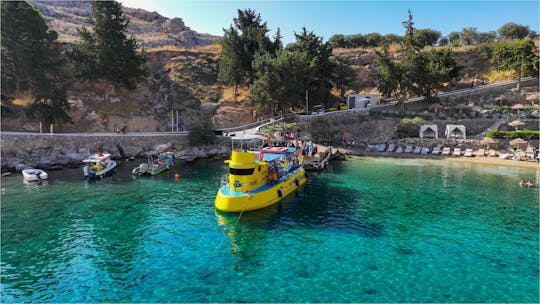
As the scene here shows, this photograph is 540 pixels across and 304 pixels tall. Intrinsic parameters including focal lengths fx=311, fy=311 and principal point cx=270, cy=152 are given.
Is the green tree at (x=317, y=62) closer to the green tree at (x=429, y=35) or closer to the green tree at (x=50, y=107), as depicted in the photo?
the green tree at (x=50, y=107)

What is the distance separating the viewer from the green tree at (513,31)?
10831 centimetres

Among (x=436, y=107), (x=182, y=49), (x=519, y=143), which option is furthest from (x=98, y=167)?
(x=436, y=107)

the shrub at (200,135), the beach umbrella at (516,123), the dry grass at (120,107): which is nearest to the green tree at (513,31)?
the beach umbrella at (516,123)

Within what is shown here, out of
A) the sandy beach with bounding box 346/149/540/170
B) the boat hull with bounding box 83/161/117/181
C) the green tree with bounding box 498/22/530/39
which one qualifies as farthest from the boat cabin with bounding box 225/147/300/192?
the green tree with bounding box 498/22/530/39

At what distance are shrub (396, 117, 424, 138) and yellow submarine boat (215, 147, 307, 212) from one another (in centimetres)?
3613

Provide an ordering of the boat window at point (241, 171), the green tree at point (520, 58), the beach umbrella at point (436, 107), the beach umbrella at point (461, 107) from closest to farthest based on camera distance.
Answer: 1. the boat window at point (241, 171)
2. the beach umbrella at point (461, 107)
3. the beach umbrella at point (436, 107)
4. the green tree at point (520, 58)

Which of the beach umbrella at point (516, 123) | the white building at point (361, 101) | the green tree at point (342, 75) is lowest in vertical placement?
the beach umbrella at point (516, 123)

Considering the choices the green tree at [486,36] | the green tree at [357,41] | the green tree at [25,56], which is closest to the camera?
the green tree at [25,56]

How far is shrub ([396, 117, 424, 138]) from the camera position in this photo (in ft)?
199

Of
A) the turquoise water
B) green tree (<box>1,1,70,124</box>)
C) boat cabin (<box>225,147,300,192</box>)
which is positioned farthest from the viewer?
green tree (<box>1,1,70,124</box>)

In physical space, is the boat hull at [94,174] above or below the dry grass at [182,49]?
below

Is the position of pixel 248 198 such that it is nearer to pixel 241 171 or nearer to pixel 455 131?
pixel 241 171

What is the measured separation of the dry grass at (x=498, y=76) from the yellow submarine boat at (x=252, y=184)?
7823 cm

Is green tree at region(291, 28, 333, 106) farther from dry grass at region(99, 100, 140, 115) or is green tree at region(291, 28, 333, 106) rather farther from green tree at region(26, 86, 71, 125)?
green tree at region(26, 86, 71, 125)
